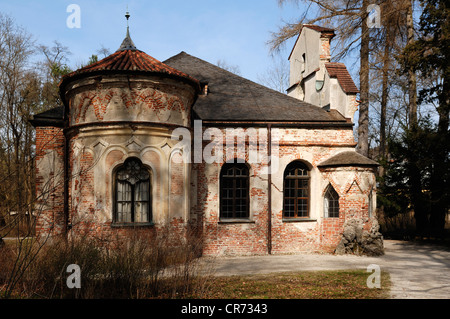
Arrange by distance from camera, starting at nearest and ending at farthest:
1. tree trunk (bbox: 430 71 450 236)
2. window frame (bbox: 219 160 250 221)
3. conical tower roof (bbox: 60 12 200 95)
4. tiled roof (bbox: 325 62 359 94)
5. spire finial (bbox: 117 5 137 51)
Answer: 1. conical tower roof (bbox: 60 12 200 95)
2. spire finial (bbox: 117 5 137 51)
3. window frame (bbox: 219 160 250 221)
4. tiled roof (bbox: 325 62 359 94)
5. tree trunk (bbox: 430 71 450 236)

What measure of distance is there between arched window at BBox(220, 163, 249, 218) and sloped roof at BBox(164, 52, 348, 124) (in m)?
1.84

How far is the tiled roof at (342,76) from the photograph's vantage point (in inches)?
633

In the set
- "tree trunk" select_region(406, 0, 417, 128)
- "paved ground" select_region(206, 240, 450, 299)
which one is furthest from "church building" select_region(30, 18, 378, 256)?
"tree trunk" select_region(406, 0, 417, 128)

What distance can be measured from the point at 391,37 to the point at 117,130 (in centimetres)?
1637

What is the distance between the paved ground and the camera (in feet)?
29.3

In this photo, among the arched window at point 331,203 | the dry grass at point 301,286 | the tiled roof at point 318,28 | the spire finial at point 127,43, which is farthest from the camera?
the tiled roof at point 318,28

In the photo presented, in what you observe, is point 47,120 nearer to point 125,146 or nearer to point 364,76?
point 125,146

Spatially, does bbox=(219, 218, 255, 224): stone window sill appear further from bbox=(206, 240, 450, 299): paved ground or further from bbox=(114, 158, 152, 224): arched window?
bbox=(114, 158, 152, 224): arched window

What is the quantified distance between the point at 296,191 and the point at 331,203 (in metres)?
1.35

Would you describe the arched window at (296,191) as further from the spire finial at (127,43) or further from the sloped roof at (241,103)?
the spire finial at (127,43)

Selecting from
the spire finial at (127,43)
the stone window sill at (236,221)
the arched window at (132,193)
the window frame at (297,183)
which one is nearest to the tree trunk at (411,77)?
the window frame at (297,183)

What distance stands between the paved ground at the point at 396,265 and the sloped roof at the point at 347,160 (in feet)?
10.6

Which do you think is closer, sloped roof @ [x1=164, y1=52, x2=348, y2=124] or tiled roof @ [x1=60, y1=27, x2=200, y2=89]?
tiled roof @ [x1=60, y1=27, x2=200, y2=89]

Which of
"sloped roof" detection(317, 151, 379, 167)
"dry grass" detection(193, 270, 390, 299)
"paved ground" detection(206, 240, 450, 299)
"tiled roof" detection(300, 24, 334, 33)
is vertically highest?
"tiled roof" detection(300, 24, 334, 33)
